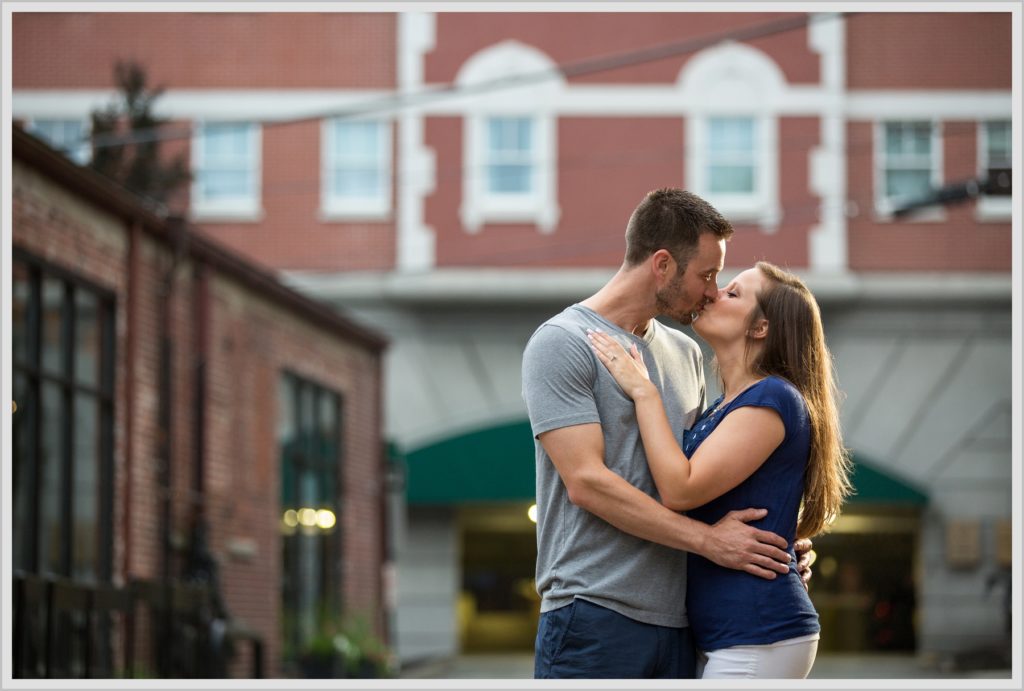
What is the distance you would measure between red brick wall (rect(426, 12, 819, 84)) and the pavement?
8.42 metres

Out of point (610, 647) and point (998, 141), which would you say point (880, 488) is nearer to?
point (998, 141)

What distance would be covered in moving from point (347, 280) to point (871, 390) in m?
7.84

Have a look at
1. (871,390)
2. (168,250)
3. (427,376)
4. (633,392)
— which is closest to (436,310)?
(427,376)

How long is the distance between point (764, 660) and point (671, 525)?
0.42 metres

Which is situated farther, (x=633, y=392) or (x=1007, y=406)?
(x=1007, y=406)

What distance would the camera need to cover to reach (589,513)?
15.0 ft

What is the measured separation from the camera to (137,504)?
12.9m

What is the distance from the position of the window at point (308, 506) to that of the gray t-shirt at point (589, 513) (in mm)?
12178

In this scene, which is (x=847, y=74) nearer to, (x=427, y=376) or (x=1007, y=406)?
(x=1007, y=406)

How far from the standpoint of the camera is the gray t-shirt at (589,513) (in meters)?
4.52

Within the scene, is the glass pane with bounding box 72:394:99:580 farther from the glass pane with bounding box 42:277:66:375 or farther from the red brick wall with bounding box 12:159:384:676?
the glass pane with bounding box 42:277:66:375

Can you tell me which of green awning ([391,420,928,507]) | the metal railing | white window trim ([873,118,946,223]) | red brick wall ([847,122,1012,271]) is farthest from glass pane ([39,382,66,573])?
white window trim ([873,118,946,223])

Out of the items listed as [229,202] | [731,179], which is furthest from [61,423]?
[731,179]

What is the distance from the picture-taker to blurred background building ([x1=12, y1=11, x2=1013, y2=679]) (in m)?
24.7
